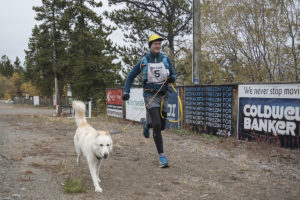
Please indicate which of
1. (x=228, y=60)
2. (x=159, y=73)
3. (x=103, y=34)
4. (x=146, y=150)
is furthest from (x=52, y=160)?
(x=103, y=34)

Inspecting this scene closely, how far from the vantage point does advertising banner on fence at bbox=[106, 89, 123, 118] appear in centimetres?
1366

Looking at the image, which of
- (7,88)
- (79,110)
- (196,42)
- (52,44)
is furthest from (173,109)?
(7,88)

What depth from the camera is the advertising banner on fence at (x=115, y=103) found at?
13.7 metres

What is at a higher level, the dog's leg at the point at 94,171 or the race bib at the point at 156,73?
the race bib at the point at 156,73

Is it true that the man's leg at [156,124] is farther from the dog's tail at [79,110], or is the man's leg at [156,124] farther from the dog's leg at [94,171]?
the dog's leg at [94,171]

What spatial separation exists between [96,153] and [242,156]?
3.16 metres

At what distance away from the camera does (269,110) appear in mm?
6250

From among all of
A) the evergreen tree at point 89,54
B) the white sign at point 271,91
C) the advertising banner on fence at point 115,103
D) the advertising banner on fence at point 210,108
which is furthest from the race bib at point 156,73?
the evergreen tree at point 89,54

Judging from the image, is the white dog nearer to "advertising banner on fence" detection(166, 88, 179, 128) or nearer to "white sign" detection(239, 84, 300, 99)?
"white sign" detection(239, 84, 300, 99)

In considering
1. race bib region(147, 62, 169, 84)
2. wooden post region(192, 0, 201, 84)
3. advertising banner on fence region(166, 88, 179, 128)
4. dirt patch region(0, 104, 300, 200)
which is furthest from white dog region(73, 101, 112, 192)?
wooden post region(192, 0, 201, 84)

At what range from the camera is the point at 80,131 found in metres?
4.75

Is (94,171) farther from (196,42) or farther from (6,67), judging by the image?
(6,67)

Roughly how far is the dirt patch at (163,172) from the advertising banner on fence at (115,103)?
21.8 ft

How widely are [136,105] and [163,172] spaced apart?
7.53 metres
